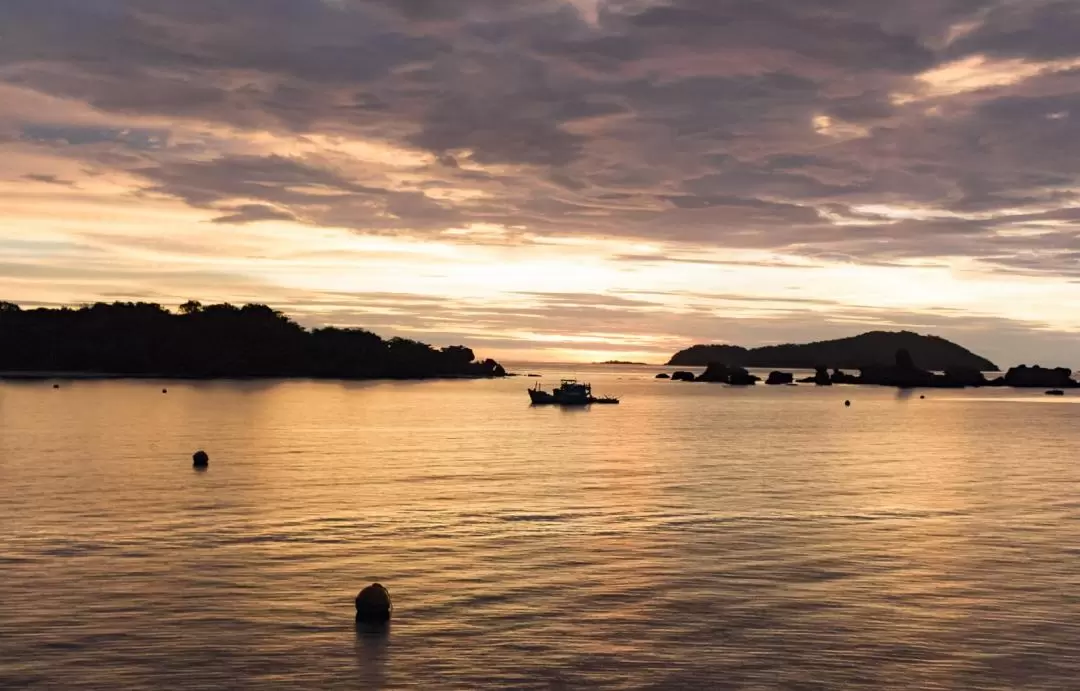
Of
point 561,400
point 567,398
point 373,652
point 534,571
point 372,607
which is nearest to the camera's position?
point 373,652

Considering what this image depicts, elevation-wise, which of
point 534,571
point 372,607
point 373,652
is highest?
point 372,607

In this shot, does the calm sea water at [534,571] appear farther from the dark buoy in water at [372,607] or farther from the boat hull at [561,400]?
the boat hull at [561,400]

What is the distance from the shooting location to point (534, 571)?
108 ft

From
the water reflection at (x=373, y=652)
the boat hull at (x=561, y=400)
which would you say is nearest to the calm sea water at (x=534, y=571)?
the water reflection at (x=373, y=652)

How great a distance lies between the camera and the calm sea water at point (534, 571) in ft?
75.1

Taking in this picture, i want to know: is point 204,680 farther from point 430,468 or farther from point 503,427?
point 503,427

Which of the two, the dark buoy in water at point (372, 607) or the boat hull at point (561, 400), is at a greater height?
the boat hull at point (561, 400)

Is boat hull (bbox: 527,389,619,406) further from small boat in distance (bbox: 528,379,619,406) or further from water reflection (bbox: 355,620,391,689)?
water reflection (bbox: 355,620,391,689)

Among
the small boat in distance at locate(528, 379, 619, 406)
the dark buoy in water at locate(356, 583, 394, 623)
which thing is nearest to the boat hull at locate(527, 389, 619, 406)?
the small boat in distance at locate(528, 379, 619, 406)

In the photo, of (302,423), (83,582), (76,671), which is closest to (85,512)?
(83,582)

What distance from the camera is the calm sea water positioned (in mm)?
22891

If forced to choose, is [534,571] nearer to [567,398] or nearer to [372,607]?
[372,607]

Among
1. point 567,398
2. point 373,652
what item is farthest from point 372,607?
point 567,398

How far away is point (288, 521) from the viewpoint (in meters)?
42.6
